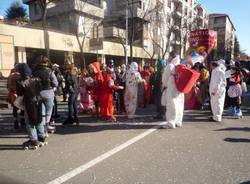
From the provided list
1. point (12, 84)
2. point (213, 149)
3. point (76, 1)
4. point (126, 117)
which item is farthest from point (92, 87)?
point (76, 1)

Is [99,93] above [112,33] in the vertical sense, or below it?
below

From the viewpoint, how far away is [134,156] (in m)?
6.62

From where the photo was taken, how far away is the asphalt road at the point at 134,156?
549 centimetres

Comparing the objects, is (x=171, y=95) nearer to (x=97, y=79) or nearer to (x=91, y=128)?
(x=91, y=128)

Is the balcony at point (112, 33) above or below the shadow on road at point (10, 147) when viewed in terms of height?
above

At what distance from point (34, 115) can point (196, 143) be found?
11.3ft

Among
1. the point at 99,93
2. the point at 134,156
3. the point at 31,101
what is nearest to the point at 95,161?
the point at 134,156

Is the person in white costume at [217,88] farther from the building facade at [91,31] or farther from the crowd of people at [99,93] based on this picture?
the building facade at [91,31]

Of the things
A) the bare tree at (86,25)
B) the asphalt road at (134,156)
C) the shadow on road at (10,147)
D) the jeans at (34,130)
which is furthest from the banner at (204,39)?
the bare tree at (86,25)

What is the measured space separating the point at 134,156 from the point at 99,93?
4.22 meters

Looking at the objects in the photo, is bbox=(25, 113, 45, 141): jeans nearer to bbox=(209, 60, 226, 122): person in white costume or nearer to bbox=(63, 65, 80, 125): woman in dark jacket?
bbox=(63, 65, 80, 125): woman in dark jacket

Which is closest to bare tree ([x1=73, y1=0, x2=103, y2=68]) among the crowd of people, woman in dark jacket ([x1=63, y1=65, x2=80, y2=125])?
the crowd of people

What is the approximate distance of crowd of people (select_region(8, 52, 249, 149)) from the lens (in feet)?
23.9

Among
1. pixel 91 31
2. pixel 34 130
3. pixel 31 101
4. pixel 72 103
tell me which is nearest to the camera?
pixel 31 101
